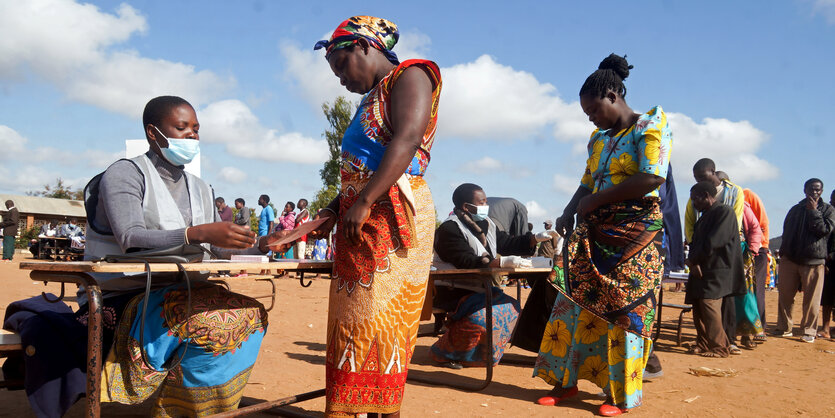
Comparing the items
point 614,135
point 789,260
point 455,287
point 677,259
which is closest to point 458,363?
point 455,287

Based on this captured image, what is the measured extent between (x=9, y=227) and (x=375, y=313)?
21.6 meters

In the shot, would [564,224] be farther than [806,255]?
No

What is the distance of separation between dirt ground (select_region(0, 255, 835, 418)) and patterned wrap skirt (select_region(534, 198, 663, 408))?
260 millimetres

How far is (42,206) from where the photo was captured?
4300 cm

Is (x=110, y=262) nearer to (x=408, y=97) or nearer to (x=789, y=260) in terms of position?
(x=408, y=97)

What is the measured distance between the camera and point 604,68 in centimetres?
421

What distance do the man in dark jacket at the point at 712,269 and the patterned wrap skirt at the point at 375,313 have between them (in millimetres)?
5035

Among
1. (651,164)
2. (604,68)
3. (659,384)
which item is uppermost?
(604,68)

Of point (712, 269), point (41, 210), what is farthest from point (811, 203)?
point (41, 210)

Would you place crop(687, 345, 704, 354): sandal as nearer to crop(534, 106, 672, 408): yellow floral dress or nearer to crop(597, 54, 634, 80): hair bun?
crop(534, 106, 672, 408): yellow floral dress

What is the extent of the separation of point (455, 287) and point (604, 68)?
243cm

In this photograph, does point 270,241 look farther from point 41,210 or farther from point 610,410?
point 41,210

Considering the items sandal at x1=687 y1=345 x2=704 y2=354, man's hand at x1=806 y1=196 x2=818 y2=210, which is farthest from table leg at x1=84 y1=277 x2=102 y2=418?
man's hand at x1=806 y1=196 x2=818 y2=210

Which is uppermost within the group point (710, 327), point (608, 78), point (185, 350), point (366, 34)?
point (608, 78)
